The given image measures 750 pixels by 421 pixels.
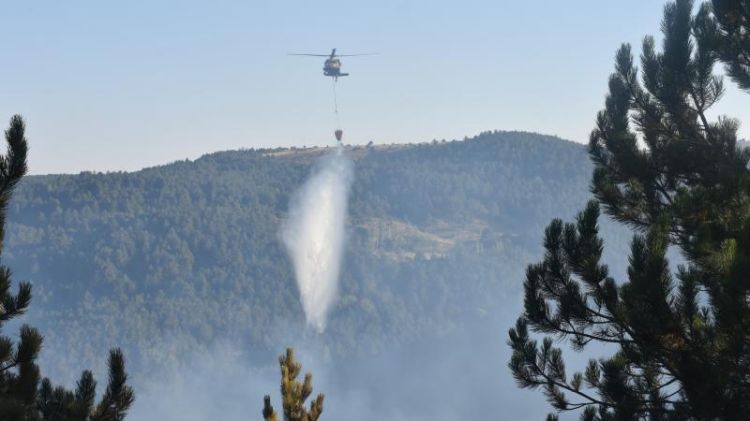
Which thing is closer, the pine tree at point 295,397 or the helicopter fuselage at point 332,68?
the pine tree at point 295,397

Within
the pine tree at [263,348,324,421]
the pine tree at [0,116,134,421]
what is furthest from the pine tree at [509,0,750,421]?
the pine tree at [0,116,134,421]

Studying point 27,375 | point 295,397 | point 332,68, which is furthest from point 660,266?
point 332,68

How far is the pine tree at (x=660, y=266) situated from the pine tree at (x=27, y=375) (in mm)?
8324

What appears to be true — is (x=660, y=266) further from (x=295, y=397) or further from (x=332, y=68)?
(x=332, y=68)

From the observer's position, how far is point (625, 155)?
28.7 metres

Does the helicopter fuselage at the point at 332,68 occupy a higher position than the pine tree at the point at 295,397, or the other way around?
the helicopter fuselage at the point at 332,68

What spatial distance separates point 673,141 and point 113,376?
47.1 feet

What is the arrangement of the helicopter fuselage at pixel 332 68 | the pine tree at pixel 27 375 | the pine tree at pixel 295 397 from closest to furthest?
1. the pine tree at pixel 27 375
2. the pine tree at pixel 295 397
3. the helicopter fuselage at pixel 332 68

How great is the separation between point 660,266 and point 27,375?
35.3 feet

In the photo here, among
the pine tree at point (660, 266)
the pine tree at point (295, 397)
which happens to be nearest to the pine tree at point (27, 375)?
the pine tree at point (295, 397)

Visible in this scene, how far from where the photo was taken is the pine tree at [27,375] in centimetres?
2000

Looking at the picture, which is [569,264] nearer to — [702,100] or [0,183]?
[702,100]

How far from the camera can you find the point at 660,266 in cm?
1997

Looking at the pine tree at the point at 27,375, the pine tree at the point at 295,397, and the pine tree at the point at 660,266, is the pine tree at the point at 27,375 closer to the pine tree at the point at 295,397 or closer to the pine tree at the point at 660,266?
the pine tree at the point at 295,397
